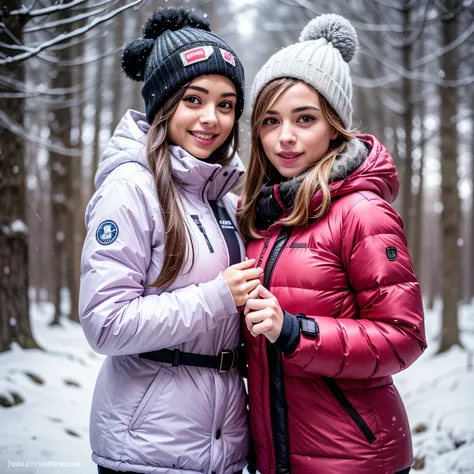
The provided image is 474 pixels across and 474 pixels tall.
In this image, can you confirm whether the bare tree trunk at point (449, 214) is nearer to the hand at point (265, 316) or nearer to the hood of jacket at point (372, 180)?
the hood of jacket at point (372, 180)

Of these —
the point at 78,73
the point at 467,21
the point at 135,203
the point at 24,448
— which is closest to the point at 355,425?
the point at 135,203

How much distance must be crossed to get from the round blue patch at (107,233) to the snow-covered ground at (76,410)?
2.40m

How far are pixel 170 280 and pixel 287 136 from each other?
2.82ft

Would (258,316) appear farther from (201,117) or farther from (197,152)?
(201,117)

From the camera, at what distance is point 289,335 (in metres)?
1.81

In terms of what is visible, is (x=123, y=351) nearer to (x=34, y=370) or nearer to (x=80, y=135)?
(x=34, y=370)

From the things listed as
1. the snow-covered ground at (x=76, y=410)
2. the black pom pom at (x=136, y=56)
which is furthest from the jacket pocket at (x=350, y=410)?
the snow-covered ground at (x=76, y=410)

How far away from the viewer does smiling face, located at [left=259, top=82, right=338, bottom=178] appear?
2.20 meters

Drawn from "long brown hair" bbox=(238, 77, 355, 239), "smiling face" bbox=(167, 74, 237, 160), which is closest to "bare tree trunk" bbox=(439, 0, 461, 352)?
"long brown hair" bbox=(238, 77, 355, 239)

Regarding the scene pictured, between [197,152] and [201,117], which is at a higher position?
[201,117]

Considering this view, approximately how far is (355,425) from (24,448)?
289cm

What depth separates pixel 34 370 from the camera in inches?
209

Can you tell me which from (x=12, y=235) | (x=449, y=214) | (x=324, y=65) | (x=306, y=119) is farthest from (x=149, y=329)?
(x=449, y=214)

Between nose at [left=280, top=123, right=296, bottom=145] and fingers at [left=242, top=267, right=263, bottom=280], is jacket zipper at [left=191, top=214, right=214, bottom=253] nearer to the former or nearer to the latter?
fingers at [left=242, top=267, right=263, bottom=280]
